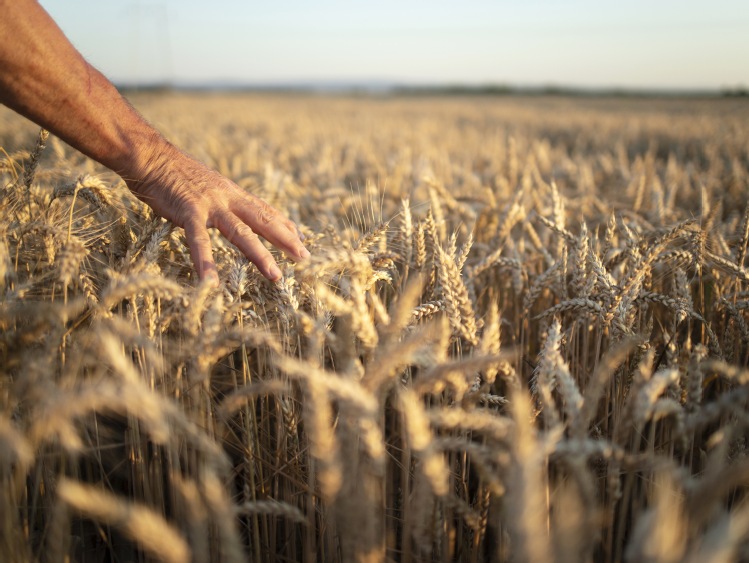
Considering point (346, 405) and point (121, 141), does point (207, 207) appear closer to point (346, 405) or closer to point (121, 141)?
point (121, 141)

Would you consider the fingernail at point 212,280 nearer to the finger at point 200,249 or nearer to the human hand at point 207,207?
the finger at point 200,249

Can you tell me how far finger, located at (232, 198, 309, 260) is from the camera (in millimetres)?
1638

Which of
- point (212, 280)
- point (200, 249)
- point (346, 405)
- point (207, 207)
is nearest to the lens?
point (346, 405)

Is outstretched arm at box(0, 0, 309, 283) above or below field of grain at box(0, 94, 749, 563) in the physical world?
above

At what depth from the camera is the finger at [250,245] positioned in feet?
5.01

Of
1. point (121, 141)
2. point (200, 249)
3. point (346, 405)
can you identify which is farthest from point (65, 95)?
point (346, 405)

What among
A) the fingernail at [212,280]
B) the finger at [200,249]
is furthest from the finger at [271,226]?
the fingernail at [212,280]

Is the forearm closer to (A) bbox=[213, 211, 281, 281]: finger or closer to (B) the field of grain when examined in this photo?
(B) the field of grain

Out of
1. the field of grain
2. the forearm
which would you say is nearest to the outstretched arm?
the forearm

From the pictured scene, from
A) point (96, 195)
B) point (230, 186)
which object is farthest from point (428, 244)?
point (96, 195)

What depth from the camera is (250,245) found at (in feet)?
5.09

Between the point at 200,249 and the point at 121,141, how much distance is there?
0.51m

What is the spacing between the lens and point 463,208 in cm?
282

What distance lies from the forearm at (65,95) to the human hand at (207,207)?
6 centimetres
